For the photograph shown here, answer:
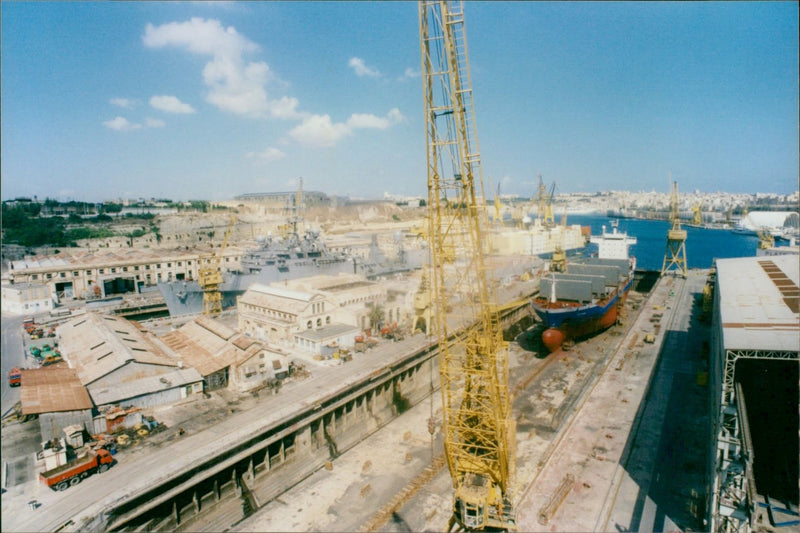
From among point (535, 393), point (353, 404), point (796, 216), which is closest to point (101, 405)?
point (353, 404)

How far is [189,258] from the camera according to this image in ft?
191

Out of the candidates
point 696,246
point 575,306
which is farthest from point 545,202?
point 575,306

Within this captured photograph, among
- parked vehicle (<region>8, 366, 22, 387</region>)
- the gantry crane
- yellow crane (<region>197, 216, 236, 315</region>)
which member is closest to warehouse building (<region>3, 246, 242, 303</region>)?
parked vehicle (<region>8, 366, 22, 387</region>)

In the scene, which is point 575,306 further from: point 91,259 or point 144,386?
point 91,259

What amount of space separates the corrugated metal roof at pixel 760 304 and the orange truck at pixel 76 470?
24967 millimetres

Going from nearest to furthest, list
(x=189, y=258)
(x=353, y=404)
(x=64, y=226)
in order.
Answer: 1. (x=353, y=404)
2. (x=64, y=226)
3. (x=189, y=258)

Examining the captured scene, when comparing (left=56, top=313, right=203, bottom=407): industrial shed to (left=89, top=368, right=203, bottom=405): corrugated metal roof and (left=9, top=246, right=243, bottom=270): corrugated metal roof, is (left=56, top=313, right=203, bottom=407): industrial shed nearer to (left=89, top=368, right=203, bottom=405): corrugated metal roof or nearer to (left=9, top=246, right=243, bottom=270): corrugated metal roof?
(left=89, top=368, right=203, bottom=405): corrugated metal roof

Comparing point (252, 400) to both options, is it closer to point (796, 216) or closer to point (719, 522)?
point (719, 522)

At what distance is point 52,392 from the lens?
2222 centimetres

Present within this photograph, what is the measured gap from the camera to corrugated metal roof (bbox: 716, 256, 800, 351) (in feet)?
53.5

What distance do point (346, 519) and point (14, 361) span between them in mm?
24315

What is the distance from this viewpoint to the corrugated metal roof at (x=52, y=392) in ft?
68.7

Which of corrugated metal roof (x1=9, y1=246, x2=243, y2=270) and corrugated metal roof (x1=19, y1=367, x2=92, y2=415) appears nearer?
corrugated metal roof (x1=19, y1=367, x2=92, y2=415)

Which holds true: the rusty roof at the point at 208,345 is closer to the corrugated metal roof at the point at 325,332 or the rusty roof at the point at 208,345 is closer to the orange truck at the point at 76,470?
the corrugated metal roof at the point at 325,332
